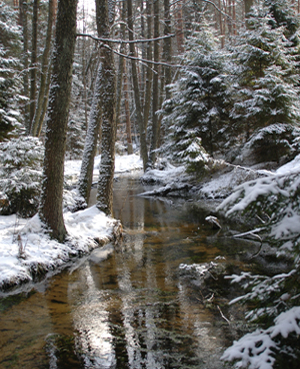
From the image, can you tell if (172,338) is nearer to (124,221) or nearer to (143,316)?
(143,316)

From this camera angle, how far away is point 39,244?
5.39 metres

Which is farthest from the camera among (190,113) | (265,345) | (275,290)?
(190,113)

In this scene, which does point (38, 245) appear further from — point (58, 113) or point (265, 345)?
point (265, 345)

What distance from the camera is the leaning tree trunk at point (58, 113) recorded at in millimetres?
5430

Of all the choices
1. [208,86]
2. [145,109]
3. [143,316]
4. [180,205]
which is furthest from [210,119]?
[143,316]

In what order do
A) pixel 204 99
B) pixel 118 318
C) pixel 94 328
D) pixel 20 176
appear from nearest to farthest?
pixel 94 328 → pixel 118 318 → pixel 20 176 → pixel 204 99

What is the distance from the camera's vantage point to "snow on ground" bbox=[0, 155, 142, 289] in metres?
4.70

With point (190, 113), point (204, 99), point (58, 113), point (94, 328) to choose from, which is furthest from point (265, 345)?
point (204, 99)

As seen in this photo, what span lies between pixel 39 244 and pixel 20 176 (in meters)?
2.76

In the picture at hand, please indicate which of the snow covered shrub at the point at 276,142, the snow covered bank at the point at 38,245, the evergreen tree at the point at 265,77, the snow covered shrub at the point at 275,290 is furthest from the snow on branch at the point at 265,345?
the evergreen tree at the point at 265,77

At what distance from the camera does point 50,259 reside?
5301 millimetres

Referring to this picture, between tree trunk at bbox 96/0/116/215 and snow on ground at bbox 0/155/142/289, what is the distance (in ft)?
1.78

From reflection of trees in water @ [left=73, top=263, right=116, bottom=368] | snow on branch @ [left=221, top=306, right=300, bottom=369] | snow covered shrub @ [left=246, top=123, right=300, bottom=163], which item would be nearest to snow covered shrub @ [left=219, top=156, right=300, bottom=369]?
snow on branch @ [left=221, top=306, right=300, bottom=369]

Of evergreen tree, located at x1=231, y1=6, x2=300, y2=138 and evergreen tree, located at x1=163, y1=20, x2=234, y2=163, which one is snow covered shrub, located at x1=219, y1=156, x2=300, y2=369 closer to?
Answer: evergreen tree, located at x1=231, y1=6, x2=300, y2=138
